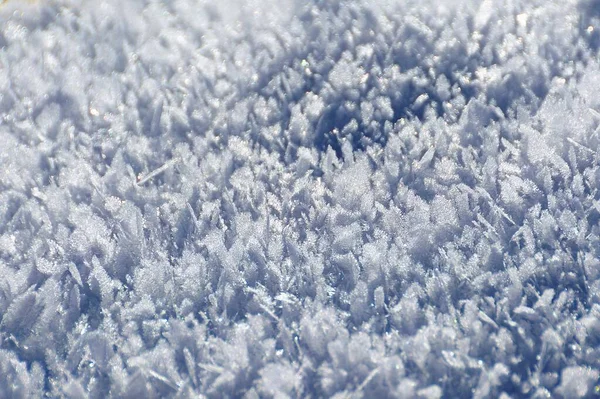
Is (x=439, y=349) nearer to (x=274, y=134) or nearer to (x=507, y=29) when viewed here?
(x=274, y=134)

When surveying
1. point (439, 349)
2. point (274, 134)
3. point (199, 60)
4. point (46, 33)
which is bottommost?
point (439, 349)

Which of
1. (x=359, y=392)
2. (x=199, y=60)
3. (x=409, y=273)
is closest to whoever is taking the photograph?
(x=359, y=392)

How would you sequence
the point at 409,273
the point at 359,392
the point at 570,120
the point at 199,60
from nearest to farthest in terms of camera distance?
the point at 359,392, the point at 409,273, the point at 570,120, the point at 199,60

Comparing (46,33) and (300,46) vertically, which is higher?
(46,33)

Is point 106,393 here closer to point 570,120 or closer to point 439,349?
point 439,349

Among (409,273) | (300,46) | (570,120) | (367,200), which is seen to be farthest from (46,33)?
(570,120)

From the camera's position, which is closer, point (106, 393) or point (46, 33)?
point (106, 393)

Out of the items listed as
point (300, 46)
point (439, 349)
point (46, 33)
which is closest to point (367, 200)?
point (439, 349)
